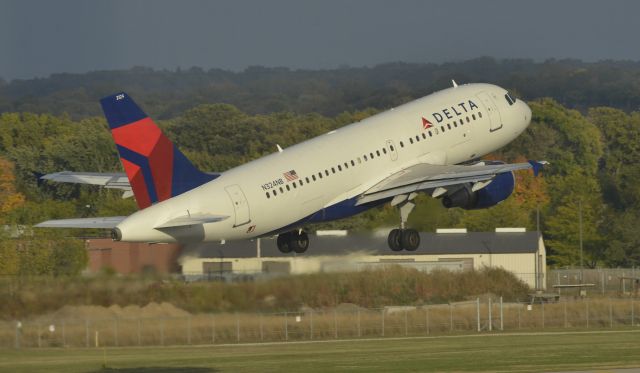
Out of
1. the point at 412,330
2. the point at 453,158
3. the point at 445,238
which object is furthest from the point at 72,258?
the point at 445,238

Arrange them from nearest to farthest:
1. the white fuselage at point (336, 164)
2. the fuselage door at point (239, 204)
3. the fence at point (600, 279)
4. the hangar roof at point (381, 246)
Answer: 1. the white fuselage at point (336, 164)
2. the fuselage door at point (239, 204)
3. the hangar roof at point (381, 246)
4. the fence at point (600, 279)

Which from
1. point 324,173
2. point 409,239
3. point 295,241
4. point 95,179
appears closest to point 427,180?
point 409,239

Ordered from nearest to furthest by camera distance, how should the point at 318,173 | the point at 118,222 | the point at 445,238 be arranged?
the point at 118,222 → the point at 318,173 → the point at 445,238

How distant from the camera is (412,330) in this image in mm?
85000

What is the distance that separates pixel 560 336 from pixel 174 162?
28.8 m

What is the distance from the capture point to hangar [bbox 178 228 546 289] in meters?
67.7

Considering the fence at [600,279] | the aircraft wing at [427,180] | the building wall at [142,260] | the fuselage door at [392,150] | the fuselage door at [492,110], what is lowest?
the fence at [600,279]

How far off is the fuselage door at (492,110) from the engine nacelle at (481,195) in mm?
3816

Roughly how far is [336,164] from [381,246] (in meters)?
6.18

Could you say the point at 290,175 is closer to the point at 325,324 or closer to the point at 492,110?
the point at 492,110

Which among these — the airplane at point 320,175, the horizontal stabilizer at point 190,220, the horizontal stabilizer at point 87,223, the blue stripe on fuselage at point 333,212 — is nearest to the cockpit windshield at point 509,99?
the airplane at point 320,175

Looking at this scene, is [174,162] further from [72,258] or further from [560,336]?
[560,336]

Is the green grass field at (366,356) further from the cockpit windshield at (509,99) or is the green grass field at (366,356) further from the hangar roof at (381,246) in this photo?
the cockpit windshield at (509,99)

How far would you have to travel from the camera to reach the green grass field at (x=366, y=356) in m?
62.2
